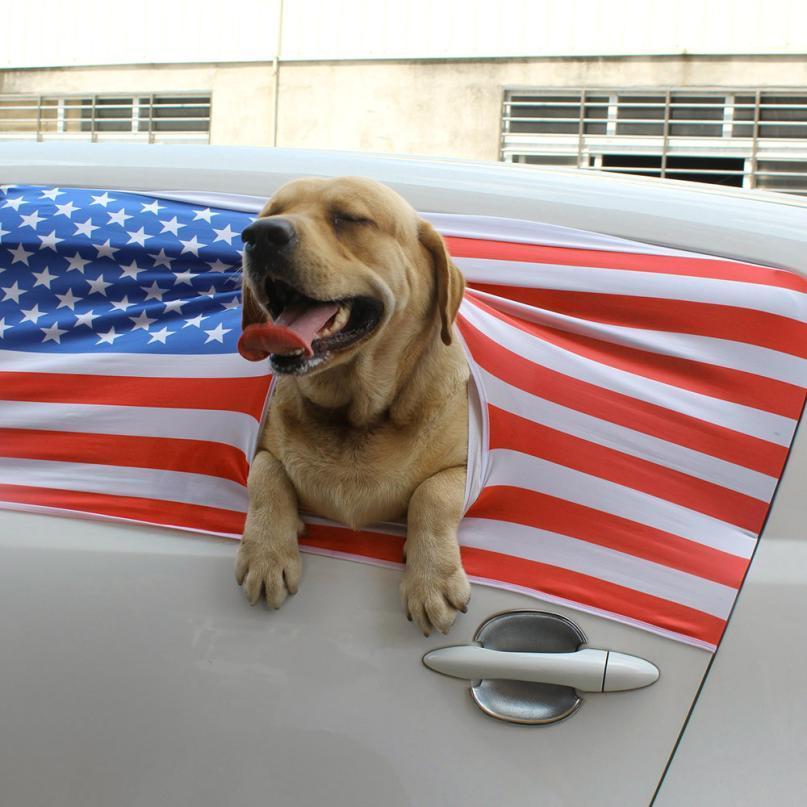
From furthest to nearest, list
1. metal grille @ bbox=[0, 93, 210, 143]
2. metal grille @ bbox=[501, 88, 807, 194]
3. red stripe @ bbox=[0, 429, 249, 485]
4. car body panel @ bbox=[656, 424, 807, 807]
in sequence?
metal grille @ bbox=[0, 93, 210, 143], metal grille @ bbox=[501, 88, 807, 194], red stripe @ bbox=[0, 429, 249, 485], car body panel @ bbox=[656, 424, 807, 807]

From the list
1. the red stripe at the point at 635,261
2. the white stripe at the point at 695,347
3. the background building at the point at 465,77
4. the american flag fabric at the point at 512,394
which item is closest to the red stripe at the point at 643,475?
the american flag fabric at the point at 512,394

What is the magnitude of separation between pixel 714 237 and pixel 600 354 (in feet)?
1.04

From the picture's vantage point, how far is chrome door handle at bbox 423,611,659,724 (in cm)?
159

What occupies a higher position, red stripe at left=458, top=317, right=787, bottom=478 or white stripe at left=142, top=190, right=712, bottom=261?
white stripe at left=142, top=190, right=712, bottom=261

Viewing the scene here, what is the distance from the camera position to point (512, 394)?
1.87 metres

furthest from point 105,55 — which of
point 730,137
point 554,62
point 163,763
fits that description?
point 163,763

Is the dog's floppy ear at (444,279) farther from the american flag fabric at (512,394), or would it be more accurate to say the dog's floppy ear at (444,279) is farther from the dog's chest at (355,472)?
the dog's chest at (355,472)

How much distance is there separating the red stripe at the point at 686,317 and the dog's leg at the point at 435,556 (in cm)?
39

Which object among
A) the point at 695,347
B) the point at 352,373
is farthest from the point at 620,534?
the point at 352,373

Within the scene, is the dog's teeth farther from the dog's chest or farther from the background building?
the background building

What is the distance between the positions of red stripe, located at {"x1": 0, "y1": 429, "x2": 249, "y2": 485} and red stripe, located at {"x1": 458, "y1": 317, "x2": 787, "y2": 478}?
0.57 meters

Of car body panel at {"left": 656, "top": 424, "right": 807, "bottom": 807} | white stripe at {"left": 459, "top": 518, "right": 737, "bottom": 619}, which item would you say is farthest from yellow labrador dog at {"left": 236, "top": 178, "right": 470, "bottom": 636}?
car body panel at {"left": 656, "top": 424, "right": 807, "bottom": 807}

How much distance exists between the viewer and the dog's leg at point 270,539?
170 cm

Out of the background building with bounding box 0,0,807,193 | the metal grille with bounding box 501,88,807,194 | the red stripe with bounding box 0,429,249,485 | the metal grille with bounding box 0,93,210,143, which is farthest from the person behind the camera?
the metal grille with bounding box 0,93,210,143
